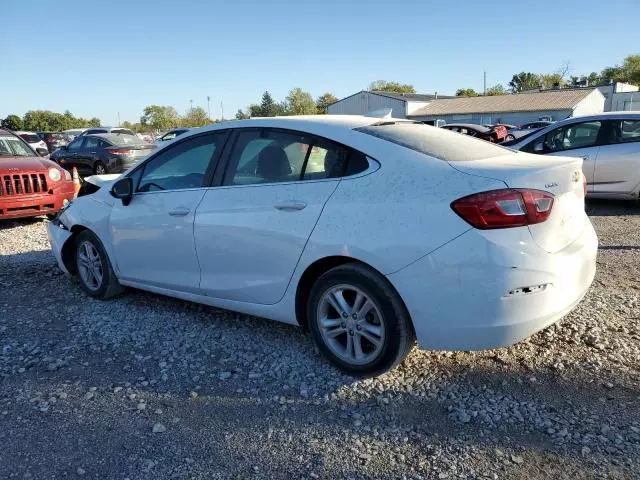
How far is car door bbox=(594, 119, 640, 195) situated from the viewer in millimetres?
8047

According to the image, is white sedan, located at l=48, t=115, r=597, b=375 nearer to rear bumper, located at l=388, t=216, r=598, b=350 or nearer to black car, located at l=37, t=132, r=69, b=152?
rear bumper, located at l=388, t=216, r=598, b=350

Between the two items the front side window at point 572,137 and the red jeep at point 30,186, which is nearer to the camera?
the red jeep at point 30,186

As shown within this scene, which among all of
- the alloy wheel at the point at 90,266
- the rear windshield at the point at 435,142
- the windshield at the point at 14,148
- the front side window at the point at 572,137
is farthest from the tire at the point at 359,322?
the windshield at the point at 14,148

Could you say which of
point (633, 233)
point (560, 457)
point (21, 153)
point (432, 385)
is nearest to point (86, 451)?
point (432, 385)

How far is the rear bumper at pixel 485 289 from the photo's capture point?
2.77 metres

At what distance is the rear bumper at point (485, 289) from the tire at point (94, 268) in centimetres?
296

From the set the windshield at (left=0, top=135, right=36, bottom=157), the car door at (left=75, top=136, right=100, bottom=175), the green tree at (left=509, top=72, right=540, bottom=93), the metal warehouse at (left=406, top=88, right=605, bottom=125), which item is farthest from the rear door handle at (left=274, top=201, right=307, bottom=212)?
the green tree at (left=509, top=72, right=540, bottom=93)

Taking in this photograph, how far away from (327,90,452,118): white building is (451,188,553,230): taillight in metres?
61.2

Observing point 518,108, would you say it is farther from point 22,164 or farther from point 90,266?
point 90,266

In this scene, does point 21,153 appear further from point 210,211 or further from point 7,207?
point 210,211

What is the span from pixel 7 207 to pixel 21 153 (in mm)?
1784

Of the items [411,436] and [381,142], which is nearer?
[411,436]

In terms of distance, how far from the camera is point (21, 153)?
373 inches

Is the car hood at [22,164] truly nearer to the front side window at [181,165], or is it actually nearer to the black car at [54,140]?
the front side window at [181,165]
